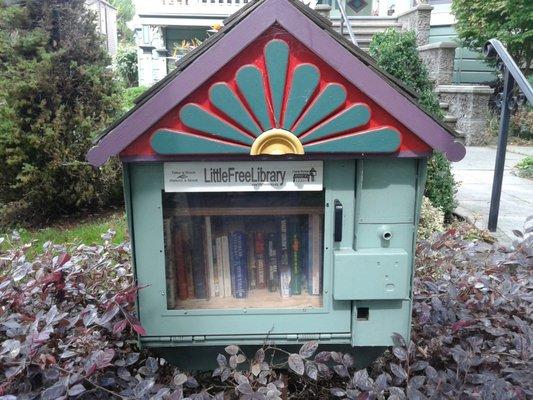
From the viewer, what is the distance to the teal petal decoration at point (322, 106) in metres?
1.62

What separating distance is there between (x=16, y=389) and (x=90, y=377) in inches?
8.6

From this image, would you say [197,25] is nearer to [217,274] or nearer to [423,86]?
[423,86]

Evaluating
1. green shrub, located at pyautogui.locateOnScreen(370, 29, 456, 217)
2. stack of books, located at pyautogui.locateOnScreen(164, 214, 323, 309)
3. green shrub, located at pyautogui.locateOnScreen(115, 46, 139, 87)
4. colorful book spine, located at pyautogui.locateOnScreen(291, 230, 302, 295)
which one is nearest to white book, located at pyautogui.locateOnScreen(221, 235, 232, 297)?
stack of books, located at pyautogui.locateOnScreen(164, 214, 323, 309)

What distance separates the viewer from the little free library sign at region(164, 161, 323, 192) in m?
1.71

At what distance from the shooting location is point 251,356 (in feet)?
6.55

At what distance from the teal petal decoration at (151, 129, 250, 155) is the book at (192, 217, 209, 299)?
295 millimetres

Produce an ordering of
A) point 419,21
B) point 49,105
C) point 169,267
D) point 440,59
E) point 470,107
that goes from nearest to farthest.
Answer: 1. point 169,267
2. point 49,105
3. point 440,59
4. point 419,21
5. point 470,107

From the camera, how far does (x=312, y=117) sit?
1.63m

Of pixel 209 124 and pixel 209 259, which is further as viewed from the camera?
pixel 209 259

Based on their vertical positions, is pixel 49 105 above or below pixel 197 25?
below

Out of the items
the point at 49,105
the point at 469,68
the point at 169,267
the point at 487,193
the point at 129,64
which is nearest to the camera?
the point at 169,267

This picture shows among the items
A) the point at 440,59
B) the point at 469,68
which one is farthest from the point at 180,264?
the point at 469,68

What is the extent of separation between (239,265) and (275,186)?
1.13ft

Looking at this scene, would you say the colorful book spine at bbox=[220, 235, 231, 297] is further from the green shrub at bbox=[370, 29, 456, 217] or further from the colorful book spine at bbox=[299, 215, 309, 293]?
the green shrub at bbox=[370, 29, 456, 217]
